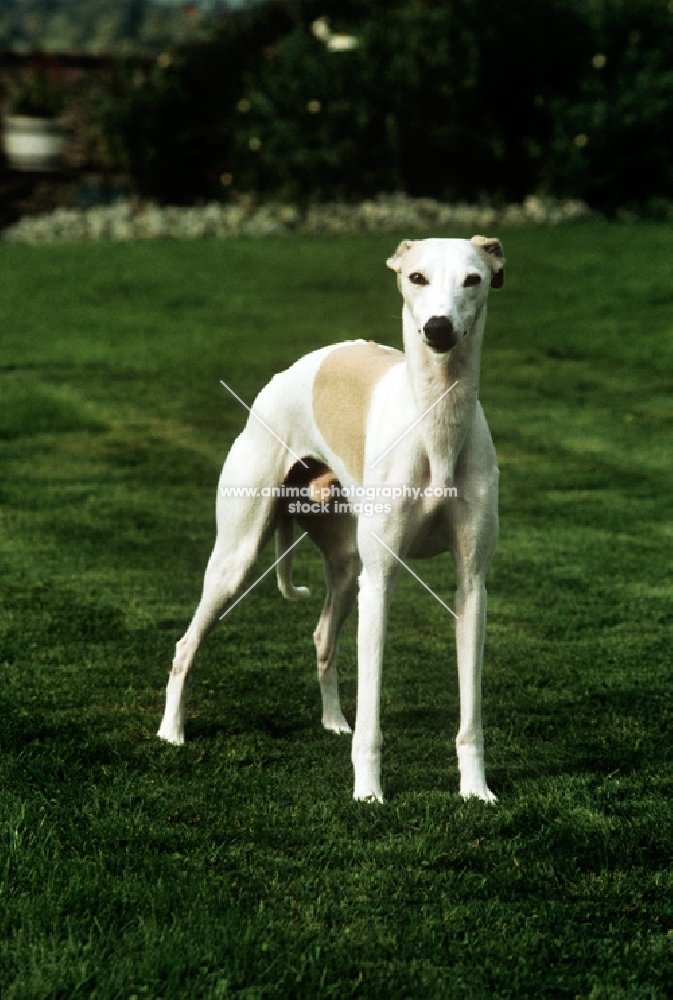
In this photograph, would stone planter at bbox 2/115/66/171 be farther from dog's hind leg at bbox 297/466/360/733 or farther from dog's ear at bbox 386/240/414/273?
dog's ear at bbox 386/240/414/273

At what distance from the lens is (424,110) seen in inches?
941

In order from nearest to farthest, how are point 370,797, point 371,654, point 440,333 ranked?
point 440,333
point 371,654
point 370,797

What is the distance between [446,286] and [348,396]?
31.2 inches

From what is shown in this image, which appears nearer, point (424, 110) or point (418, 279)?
point (418, 279)

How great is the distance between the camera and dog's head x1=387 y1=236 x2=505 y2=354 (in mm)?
4435

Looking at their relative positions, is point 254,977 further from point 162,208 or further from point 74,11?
point 74,11

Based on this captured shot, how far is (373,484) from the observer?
486cm

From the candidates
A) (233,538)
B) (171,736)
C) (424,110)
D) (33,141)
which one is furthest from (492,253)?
(33,141)

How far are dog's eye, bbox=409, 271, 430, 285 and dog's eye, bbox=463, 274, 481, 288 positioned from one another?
0.11 meters

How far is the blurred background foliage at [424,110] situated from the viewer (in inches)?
908

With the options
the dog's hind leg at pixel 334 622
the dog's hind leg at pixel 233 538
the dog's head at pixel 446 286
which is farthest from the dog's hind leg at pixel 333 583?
the dog's head at pixel 446 286

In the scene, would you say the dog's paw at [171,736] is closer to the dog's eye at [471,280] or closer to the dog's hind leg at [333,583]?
the dog's hind leg at [333,583]

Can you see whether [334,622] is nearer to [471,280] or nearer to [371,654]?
[371,654]

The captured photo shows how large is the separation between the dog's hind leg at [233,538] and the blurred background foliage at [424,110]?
18150 mm
